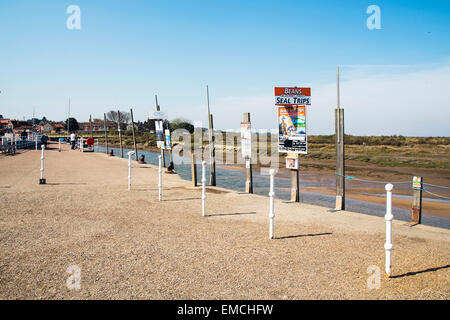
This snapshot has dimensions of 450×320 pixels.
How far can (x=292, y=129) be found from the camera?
11.2 metres

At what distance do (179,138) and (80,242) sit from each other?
7532 cm

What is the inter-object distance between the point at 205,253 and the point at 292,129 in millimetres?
6279

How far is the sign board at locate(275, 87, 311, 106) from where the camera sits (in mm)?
10961

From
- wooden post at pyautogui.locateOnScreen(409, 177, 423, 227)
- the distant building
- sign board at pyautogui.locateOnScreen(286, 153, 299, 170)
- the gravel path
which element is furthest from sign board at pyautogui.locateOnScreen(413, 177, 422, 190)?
the distant building

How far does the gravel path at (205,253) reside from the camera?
4523 millimetres

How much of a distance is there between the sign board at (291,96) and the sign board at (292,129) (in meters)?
0.19

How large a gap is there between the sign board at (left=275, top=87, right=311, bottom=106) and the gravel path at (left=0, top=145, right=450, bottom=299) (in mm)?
3198

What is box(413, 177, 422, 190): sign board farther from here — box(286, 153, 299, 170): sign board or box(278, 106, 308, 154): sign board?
box(286, 153, 299, 170): sign board

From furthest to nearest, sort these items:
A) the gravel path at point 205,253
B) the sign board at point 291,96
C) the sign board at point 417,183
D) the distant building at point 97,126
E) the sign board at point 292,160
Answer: the distant building at point 97,126, the sign board at point 292,160, the sign board at point 291,96, the sign board at point 417,183, the gravel path at point 205,253

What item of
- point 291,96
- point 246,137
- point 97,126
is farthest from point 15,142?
point 97,126

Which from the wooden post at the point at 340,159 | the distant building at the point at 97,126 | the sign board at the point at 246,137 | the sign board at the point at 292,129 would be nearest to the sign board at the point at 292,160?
the sign board at the point at 292,129

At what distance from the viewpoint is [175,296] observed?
433 centimetres

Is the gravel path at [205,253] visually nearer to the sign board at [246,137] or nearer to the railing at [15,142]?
the sign board at [246,137]
